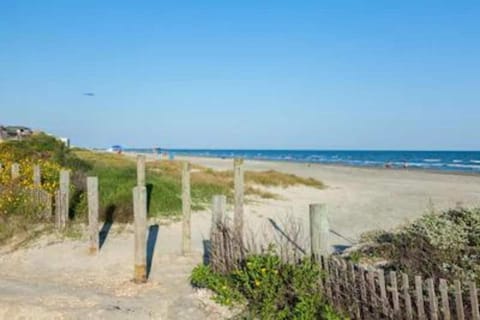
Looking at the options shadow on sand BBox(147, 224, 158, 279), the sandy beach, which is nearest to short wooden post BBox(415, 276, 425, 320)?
shadow on sand BBox(147, 224, 158, 279)

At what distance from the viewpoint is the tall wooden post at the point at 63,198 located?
11156mm

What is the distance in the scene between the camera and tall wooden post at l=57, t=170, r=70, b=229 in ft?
36.6

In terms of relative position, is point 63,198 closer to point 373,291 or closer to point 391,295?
point 373,291


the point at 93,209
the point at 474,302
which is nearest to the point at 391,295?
the point at 474,302

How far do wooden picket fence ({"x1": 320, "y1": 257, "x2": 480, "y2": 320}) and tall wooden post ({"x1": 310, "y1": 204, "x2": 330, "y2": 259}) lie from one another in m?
0.25

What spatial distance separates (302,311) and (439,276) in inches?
60.0

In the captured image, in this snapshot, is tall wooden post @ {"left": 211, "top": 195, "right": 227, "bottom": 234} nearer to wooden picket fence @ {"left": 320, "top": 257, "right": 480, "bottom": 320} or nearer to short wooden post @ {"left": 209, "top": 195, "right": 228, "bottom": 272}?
short wooden post @ {"left": 209, "top": 195, "right": 228, "bottom": 272}

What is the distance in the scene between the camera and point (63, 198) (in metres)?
11.3

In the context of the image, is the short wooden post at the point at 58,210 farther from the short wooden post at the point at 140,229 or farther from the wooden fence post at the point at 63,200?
the short wooden post at the point at 140,229

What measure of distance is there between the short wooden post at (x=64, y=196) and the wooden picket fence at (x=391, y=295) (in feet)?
23.2

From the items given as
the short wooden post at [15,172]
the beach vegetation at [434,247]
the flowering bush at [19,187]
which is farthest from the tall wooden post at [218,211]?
the short wooden post at [15,172]

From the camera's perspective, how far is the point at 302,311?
5.56 m

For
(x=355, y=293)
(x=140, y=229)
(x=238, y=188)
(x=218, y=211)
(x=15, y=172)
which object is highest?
(x=15, y=172)

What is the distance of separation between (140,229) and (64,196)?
14.3ft
